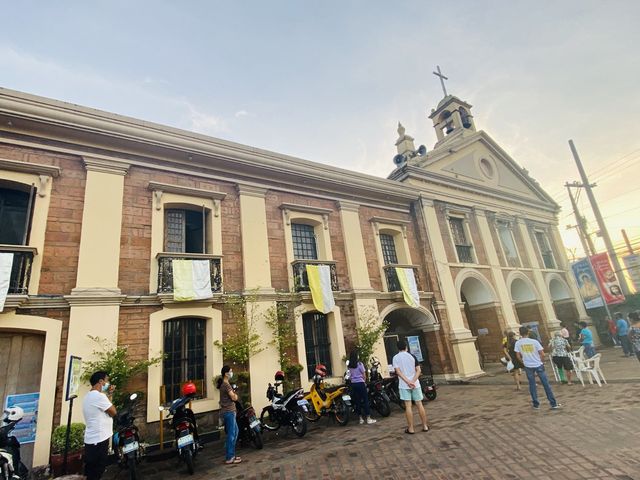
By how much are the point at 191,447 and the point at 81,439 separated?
257cm

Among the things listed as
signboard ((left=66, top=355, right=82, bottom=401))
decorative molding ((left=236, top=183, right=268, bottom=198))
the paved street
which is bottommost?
the paved street

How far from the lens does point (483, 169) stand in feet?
65.7

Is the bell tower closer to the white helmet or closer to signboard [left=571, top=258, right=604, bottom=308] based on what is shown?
signboard [left=571, top=258, right=604, bottom=308]

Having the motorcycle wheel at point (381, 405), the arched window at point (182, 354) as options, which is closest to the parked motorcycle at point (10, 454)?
the arched window at point (182, 354)

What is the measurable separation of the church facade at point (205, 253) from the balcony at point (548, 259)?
4.47 meters

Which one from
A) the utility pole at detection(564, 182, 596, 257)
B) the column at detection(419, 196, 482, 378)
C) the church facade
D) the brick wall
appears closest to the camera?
the church facade

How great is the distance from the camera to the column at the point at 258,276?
9.77 m

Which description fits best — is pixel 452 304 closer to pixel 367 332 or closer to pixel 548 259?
pixel 367 332

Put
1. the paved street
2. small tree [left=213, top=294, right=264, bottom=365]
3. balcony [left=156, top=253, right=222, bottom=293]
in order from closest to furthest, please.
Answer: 1. the paved street
2. balcony [left=156, top=253, right=222, bottom=293]
3. small tree [left=213, top=294, right=264, bottom=365]

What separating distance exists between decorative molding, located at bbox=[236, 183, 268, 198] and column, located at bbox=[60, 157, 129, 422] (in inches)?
133

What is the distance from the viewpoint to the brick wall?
821 cm

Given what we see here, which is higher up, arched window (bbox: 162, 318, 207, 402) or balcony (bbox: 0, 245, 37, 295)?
balcony (bbox: 0, 245, 37, 295)

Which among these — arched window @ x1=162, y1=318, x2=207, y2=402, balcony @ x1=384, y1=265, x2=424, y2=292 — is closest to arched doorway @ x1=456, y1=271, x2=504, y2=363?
balcony @ x1=384, y1=265, x2=424, y2=292

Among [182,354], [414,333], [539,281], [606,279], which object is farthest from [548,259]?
[182,354]
